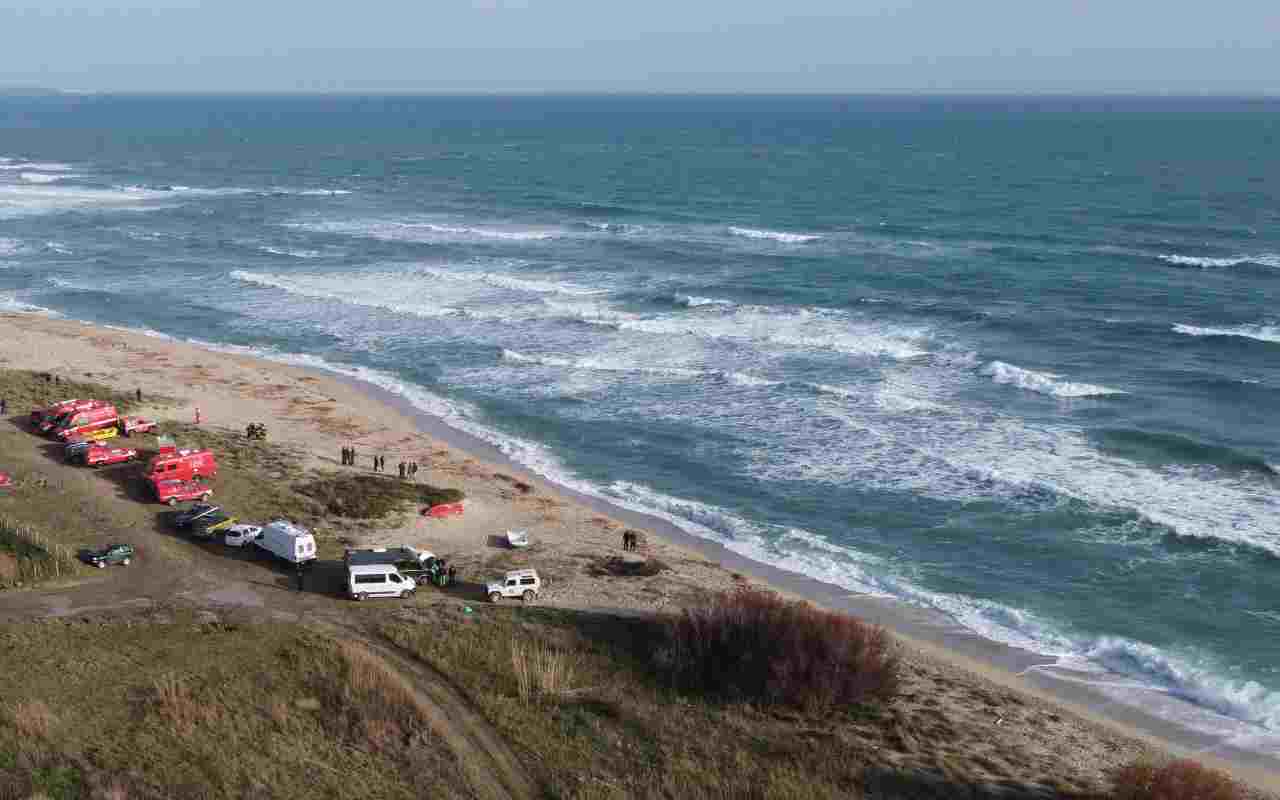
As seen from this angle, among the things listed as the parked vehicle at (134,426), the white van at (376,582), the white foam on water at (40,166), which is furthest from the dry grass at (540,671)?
the white foam on water at (40,166)

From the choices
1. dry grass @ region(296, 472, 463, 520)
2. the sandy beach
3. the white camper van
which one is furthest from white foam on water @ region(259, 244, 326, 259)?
the white camper van

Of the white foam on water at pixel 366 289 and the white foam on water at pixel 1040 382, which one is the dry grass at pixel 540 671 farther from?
the white foam on water at pixel 366 289

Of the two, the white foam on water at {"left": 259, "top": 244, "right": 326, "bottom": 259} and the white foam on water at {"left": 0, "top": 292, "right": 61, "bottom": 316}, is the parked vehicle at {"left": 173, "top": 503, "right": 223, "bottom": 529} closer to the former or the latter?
the white foam on water at {"left": 0, "top": 292, "right": 61, "bottom": 316}

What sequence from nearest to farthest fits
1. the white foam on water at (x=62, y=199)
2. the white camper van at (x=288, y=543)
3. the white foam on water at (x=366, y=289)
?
the white camper van at (x=288, y=543) → the white foam on water at (x=366, y=289) → the white foam on water at (x=62, y=199)

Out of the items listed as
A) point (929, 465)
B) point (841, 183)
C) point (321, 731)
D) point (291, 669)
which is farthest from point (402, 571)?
point (841, 183)

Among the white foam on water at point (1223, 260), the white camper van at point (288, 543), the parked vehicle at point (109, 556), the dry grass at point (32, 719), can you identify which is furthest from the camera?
the white foam on water at point (1223, 260)

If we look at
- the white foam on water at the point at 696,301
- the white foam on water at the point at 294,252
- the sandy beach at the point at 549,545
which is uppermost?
the white foam on water at the point at 294,252

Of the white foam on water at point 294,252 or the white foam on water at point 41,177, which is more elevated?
the white foam on water at point 41,177

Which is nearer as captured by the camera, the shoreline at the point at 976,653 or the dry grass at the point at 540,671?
the dry grass at the point at 540,671
